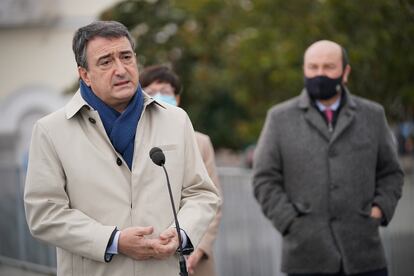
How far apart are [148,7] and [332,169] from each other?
1291 centimetres

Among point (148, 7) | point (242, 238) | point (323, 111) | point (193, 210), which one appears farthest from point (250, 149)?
point (193, 210)

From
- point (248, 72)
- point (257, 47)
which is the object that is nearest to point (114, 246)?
point (257, 47)

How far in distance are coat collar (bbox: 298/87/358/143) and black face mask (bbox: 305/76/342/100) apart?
78 millimetres

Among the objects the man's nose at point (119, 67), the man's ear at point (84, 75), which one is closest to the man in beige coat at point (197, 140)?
the man's ear at point (84, 75)

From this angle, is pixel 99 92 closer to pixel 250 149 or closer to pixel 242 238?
pixel 242 238

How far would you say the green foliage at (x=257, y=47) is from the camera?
12516mm

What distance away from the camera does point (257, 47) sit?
17.2 m

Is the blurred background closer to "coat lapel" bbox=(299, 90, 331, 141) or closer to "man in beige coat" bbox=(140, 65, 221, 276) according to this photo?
"man in beige coat" bbox=(140, 65, 221, 276)

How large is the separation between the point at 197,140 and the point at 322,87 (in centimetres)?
96

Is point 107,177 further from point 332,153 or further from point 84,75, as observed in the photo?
point 332,153

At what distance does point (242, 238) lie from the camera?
37.5 ft

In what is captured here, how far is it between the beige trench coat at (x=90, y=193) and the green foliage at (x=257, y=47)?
238 inches

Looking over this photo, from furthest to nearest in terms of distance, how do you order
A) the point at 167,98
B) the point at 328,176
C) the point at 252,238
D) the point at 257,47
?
the point at 257,47 < the point at 252,238 < the point at 328,176 < the point at 167,98

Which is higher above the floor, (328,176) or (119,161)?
(119,161)
